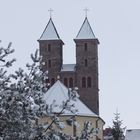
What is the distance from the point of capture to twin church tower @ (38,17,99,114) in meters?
63.3

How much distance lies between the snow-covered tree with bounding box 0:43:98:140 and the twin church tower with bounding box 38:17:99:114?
50933mm

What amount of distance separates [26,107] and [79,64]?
174 feet

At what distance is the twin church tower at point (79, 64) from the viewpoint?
63.3m

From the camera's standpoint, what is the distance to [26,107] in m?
11.2

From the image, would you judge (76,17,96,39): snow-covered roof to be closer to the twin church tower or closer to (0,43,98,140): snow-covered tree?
the twin church tower

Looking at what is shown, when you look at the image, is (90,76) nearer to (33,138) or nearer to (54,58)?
(54,58)

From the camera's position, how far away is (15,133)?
11.0 m

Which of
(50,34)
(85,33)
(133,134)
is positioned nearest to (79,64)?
(85,33)

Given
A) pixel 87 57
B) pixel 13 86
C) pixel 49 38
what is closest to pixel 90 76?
pixel 87 57

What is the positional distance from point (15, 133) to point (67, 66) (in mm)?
53924

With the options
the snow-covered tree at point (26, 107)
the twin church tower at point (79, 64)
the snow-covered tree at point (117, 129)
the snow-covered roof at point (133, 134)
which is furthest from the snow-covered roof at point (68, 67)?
the snow-covered tree at point (26, 107)

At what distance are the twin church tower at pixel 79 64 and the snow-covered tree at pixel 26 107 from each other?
50933 mm

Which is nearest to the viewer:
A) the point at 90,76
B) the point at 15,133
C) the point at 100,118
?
the point at 15,133

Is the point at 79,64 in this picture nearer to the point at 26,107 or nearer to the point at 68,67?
the point at 68,67
